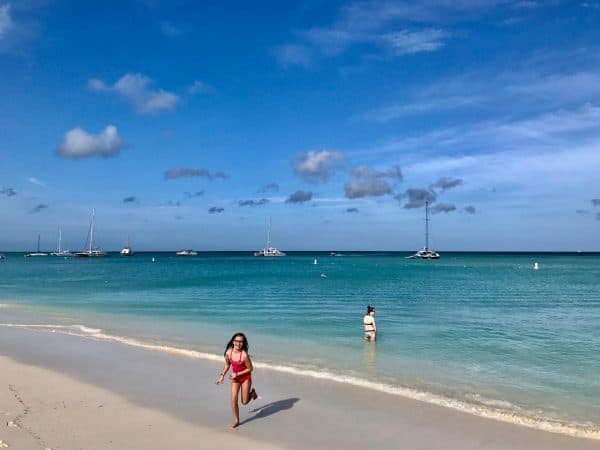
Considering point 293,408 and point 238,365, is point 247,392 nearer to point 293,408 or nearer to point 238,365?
point 238,365

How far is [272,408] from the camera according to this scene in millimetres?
11578

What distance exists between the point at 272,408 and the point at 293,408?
0.47 metres

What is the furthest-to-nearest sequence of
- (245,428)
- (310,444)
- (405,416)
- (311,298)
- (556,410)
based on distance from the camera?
(311,298)
(556,410)
(405,416)
(245,428)
(310,444)

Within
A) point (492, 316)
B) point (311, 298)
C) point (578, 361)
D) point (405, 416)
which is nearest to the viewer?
point (405, 416)

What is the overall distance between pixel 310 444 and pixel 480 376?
749 cm

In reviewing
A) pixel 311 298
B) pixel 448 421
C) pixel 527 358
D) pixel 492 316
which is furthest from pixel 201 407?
pixel 311 298

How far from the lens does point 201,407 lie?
11.6m

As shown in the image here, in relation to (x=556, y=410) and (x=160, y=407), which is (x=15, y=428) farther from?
(x=556, y=410)

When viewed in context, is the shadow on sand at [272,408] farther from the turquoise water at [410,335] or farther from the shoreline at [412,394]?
the turquoise water at [410,335]

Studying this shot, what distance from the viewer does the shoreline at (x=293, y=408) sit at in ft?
32.2

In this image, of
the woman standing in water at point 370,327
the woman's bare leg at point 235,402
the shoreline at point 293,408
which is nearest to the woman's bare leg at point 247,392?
the woman's bare leg at point 235,402

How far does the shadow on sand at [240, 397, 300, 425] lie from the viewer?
11.0 m

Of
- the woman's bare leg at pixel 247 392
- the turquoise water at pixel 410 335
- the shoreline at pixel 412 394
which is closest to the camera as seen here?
the woman's bare leg at pixel 247 392

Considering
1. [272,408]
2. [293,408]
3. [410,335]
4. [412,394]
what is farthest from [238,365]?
[410,335]
